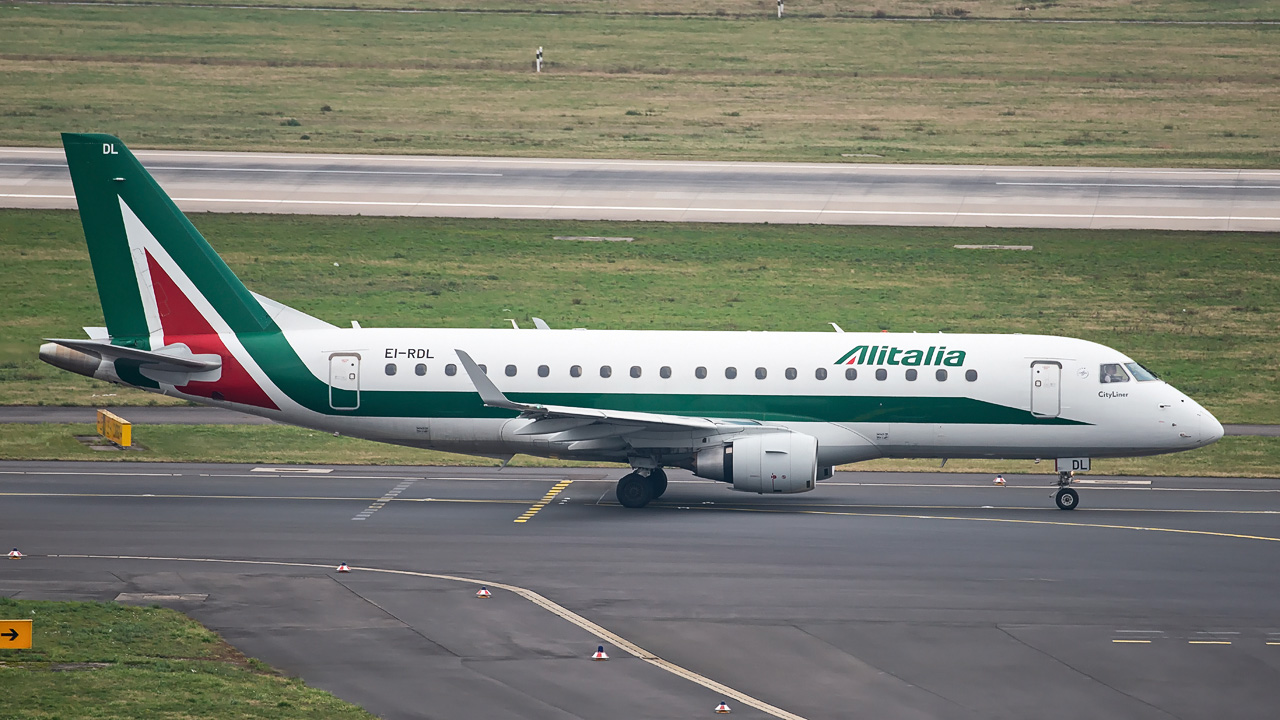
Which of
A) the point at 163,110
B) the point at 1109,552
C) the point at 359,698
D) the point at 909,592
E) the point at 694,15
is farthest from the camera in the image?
the point at 694,15

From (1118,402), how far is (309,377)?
64.7 ft

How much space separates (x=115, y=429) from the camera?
42.5 m

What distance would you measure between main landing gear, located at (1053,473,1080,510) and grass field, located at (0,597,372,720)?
68.3 ft

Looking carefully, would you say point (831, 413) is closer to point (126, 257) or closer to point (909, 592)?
point (909, 592)

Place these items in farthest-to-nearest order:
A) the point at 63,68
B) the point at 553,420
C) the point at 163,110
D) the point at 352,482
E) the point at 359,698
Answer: the point at 63,68 → the point at 163,110 → the point at 352,482 → the point at 553,420 → the point at 359,698

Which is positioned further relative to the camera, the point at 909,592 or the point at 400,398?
the point at 400,398

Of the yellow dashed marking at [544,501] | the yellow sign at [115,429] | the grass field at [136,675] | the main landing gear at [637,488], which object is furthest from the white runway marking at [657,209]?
the grass field at [136,675]

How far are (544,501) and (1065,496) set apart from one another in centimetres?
1282

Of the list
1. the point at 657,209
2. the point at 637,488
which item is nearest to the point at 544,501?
the point at 637,488

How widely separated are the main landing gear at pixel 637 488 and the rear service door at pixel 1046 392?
9.35 metres

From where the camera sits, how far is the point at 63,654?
76.9 ft

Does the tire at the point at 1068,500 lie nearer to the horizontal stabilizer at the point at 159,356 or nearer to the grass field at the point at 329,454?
the grass field at the point at 329,454

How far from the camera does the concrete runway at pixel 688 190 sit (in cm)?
6494

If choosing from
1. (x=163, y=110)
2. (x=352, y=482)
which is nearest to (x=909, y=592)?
(x=352, y=482)
